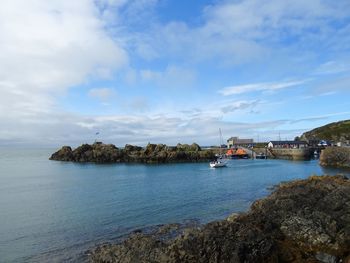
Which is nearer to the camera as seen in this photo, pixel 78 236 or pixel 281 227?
pixel 281 227

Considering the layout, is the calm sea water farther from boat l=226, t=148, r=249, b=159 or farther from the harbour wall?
boat l=226, t=148, r=249, b=159

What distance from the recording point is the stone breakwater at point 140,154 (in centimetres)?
11051

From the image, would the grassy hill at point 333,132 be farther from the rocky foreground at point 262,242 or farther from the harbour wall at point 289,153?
the rocky foreground at point 262,242

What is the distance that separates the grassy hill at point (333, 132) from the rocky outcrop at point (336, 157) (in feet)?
219

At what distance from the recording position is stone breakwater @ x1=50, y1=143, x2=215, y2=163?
111 meters

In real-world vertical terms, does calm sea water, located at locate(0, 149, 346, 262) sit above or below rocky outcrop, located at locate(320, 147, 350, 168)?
below

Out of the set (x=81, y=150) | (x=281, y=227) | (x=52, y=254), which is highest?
(x=81, y=150)

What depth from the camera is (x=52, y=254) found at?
23.6m

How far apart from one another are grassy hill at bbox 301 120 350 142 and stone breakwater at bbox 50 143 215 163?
223 ft

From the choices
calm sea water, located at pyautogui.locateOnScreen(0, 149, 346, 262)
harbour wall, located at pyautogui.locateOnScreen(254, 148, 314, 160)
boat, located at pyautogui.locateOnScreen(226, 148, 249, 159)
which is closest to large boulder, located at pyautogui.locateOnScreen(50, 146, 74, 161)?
boat, located at pyautogui.locateOnScreen(226, 148, 249, 159)

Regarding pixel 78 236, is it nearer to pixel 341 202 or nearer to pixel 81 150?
pixel 341 202

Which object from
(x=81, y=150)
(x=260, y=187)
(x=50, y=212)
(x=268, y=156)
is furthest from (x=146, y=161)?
(x=50, y=212)

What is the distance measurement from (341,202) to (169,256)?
1169 centimetres

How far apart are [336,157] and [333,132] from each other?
290 ft
